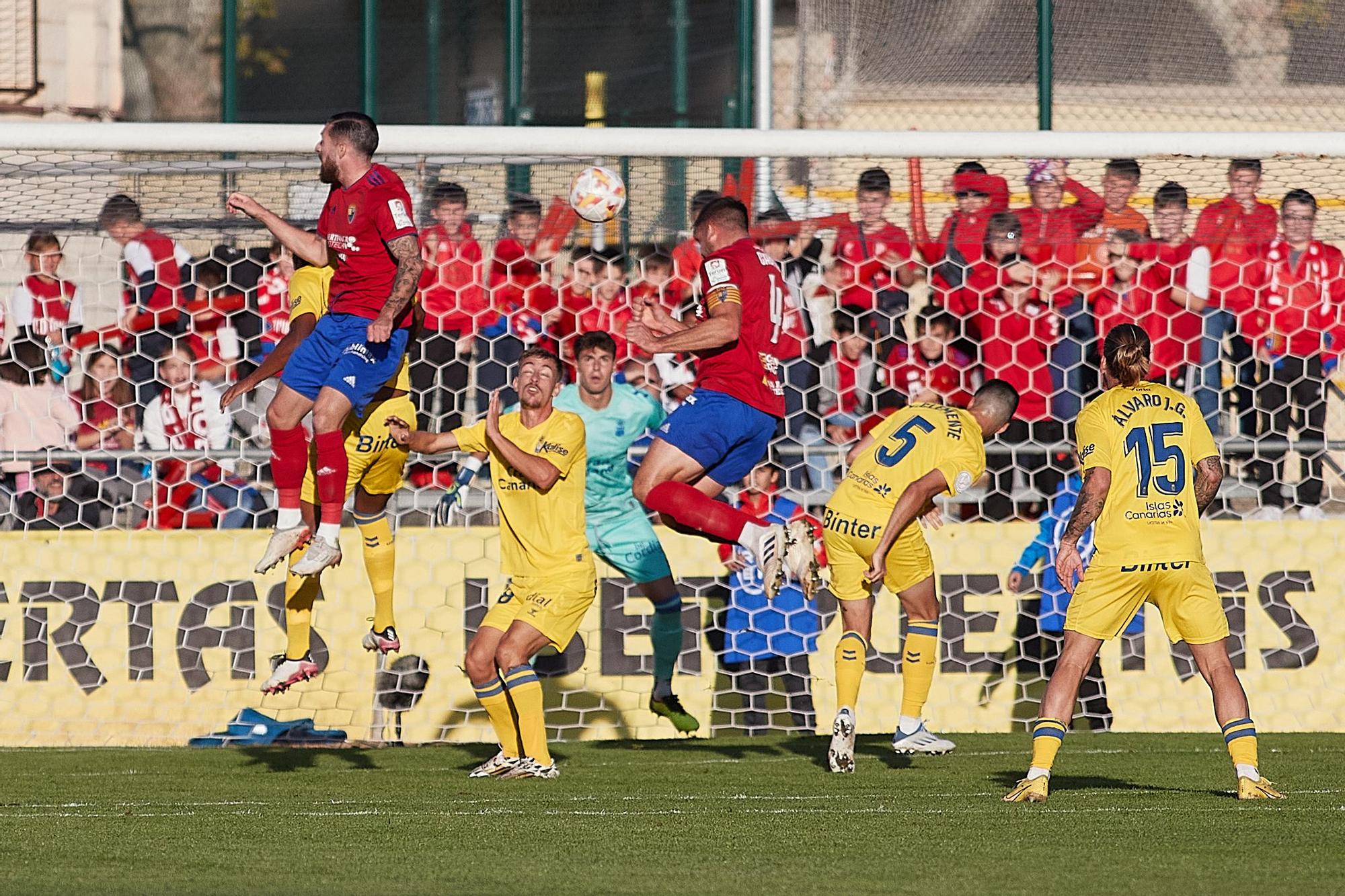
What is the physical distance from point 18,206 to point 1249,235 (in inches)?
310

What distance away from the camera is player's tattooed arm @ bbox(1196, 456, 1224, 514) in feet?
23.0

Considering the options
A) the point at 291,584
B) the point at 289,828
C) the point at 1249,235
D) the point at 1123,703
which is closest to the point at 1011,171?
the point at 1249,235

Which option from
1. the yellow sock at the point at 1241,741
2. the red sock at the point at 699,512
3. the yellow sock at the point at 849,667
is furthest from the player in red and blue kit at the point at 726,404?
the yellow sock at the point at 1241,741

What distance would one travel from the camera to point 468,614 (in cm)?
1023

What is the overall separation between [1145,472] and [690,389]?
4.56m

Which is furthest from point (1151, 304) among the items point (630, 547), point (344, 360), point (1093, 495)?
point (344, 360)

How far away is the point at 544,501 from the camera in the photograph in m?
8.12

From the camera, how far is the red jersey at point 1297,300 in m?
10.6

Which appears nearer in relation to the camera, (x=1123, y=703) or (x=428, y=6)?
(x=1123, y=703)

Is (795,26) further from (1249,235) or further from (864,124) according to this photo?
(1249,235)

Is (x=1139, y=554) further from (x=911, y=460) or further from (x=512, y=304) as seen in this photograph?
(x=512, y=304)

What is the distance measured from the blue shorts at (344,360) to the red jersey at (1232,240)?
549cm

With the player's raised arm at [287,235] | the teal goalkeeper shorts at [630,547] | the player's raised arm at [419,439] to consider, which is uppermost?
the player's raised arm at [287,235]

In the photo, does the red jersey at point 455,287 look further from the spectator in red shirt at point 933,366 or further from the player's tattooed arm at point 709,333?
the player's tattooed arm at point 709,333
